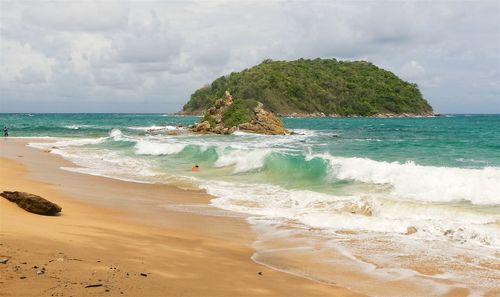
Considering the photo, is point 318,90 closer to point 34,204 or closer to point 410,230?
point 410,230

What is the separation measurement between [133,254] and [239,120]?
5241cm

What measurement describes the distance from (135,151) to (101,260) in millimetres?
28703

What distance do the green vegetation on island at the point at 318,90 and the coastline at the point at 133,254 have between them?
122220 mm

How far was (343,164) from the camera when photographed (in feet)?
68.5

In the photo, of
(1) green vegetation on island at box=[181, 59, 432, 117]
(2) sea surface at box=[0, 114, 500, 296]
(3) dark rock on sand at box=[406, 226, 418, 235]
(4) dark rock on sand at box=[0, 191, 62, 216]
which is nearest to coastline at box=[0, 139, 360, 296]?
(4) dark rock on sand at box=[0, 191, 62, 216]

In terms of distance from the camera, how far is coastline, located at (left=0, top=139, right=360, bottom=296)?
229 inches

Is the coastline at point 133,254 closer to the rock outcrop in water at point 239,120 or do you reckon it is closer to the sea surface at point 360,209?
the sea surface at point 360,209

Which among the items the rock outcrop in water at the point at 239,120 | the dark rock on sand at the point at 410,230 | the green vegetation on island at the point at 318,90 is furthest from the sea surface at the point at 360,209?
the green vegetation on island at the point at 318,90

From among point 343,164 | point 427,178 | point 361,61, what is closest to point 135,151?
point 343,164

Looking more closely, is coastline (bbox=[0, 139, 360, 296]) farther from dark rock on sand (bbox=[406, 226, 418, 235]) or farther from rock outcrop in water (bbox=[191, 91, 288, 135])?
rock outcrop in water (bbox=[191, 91, 288, 135])

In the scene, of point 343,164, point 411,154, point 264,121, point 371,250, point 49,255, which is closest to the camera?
point 49,255

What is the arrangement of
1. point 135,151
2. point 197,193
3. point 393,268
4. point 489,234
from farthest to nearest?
point 135,151 → point 197,193 → point 489,234 → point 393,268

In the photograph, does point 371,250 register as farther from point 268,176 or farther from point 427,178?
point 268,176

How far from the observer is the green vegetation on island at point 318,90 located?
142 metres
